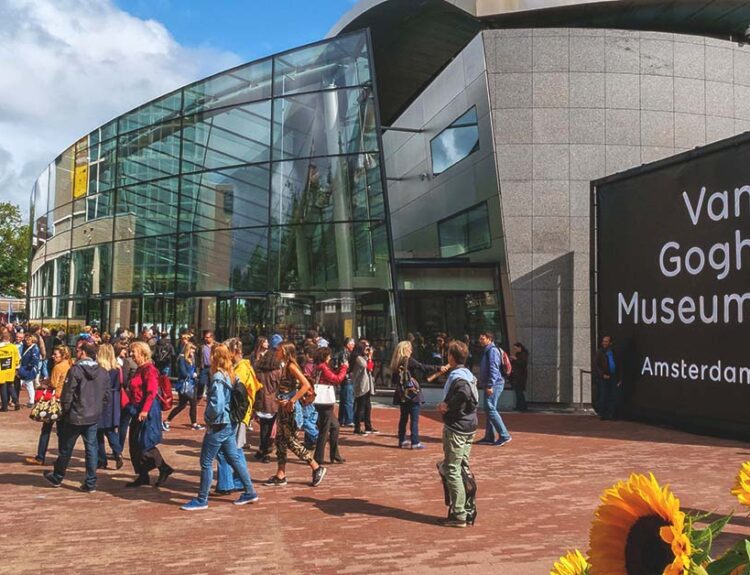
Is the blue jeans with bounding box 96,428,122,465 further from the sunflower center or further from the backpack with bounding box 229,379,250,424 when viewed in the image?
the sunflower center

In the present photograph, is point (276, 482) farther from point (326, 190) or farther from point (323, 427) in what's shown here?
point (326, 190)

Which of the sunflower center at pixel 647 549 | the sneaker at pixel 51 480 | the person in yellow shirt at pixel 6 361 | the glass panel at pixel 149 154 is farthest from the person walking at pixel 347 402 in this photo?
the glass panel at pixel 149 154

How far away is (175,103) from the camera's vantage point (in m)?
22.1

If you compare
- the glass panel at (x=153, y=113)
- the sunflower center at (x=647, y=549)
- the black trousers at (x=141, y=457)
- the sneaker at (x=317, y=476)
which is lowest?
the sneaker at (x=317, y=476)

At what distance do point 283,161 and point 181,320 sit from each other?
19.5ft

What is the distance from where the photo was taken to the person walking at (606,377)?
13.6 meters

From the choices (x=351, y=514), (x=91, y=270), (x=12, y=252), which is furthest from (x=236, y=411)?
(x=12, y=252)

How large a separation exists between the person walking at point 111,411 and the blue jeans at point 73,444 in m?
0.29

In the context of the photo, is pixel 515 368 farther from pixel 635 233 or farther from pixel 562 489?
pixel 562 489

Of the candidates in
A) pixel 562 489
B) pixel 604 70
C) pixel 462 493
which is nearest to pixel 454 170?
pixel 604 70

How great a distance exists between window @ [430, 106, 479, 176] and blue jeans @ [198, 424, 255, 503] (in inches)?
553

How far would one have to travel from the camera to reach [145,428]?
774 cm

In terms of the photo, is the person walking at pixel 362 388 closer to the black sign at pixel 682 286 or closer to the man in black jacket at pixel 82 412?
the man in black jacket at pixel 82 412

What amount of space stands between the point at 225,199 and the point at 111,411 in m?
12.4
